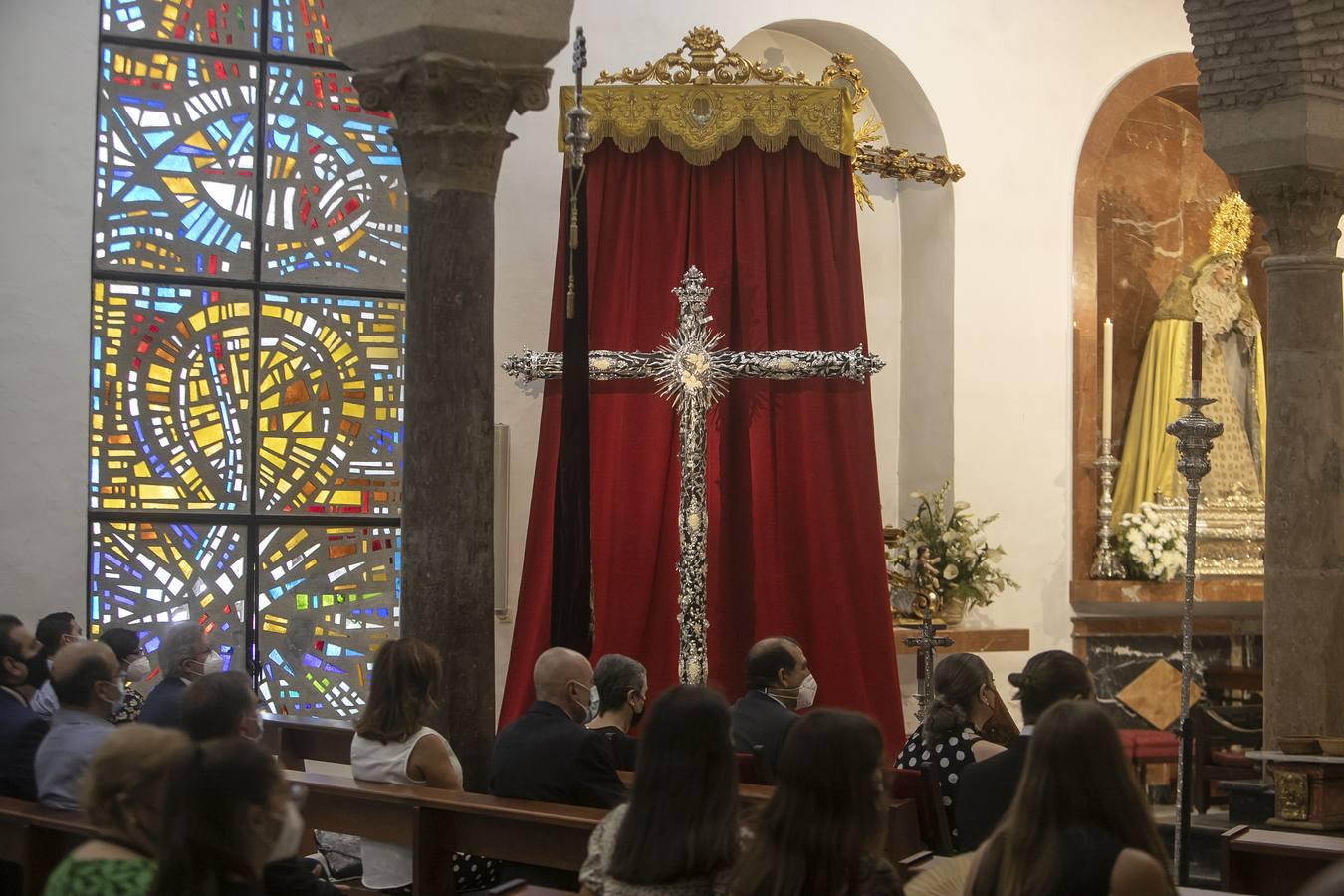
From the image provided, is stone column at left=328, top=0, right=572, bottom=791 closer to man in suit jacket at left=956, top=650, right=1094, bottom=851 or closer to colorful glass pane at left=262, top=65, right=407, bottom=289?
man in suit jacket at left=956, top=650, right=1094, bottom=851

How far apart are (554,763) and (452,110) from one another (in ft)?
7.64

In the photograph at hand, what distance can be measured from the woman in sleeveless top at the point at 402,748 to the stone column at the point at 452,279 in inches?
27.7

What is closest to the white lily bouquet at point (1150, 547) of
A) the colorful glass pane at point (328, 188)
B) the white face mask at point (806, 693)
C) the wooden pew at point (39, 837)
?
the white face mask at point (806, 693)

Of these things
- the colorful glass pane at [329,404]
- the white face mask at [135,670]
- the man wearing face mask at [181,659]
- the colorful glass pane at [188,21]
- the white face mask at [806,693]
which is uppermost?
the colorful glass pane at [188,21]

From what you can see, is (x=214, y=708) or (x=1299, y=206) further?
(x=1299, y=206)

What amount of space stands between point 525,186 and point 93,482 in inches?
105

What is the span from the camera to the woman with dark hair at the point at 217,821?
2732 millimetres

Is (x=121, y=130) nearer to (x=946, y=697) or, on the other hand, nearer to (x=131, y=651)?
(x=131, y=651)

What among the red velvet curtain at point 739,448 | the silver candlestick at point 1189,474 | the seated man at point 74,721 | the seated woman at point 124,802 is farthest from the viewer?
the red velvet curtain at point 739,448

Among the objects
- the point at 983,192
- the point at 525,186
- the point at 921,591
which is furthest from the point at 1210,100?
the point at 525,186

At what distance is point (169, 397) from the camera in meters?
8.71

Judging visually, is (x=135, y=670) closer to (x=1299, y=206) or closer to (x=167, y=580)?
(x=167, y=580)

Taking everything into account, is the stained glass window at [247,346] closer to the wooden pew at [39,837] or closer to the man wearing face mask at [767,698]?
the man wearing face mask at [767,698]

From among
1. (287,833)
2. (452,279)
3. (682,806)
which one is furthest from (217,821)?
(452,279)
